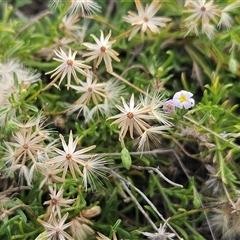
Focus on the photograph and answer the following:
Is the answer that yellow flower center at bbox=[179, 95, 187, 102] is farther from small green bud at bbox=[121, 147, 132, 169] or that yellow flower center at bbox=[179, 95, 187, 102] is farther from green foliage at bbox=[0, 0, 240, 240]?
small green bud at bbox=[121, 147, 132, 169]

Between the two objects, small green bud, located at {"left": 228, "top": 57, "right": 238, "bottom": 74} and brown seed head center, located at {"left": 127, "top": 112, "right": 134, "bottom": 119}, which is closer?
brown seed head center, located at {"left": 127, "top": 112, "right": 134, "bottom": 119}

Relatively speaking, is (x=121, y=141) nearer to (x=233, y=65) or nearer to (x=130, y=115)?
(x=130, y=115)

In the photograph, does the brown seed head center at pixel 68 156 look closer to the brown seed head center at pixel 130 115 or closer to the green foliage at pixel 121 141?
the green foliage at pixel 121 141

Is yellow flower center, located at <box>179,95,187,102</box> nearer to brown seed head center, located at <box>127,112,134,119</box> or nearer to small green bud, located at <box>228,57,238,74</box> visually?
brown seed head center, located at <box>127,112,134,119</box>

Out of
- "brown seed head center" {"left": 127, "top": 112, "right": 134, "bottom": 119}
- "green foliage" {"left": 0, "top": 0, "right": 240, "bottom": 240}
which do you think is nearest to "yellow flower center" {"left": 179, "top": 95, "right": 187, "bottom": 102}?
"green foliage" {"left": 0, "top": 0, "right": 240, "bottom": 240}

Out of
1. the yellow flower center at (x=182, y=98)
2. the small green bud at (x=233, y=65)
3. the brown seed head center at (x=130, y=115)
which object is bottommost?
the brown seed head center at (x=130, y=115)

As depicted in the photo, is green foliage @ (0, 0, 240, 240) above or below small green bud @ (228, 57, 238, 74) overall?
below

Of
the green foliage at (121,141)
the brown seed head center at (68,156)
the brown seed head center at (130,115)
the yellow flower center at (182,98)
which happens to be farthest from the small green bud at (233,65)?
the brown seed head center at (68,156)

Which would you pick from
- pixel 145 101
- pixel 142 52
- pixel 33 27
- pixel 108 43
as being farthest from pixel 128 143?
pixel 33 27

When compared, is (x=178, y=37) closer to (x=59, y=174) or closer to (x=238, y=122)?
(x=238, y=122)

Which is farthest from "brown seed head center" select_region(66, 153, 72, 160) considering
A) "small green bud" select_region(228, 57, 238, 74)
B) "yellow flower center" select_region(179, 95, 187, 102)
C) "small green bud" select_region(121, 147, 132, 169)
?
"small green bud" select_region(228, 57, 238, 74)

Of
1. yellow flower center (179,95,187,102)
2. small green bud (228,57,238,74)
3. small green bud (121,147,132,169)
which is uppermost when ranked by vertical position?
small green bud (228,57,238,74)

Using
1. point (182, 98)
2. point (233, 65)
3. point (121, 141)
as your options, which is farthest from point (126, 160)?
point (233, 65)
